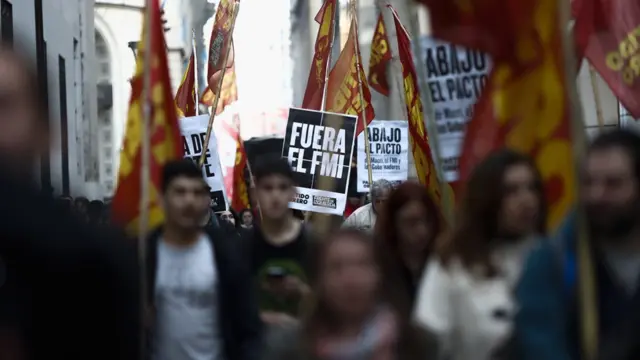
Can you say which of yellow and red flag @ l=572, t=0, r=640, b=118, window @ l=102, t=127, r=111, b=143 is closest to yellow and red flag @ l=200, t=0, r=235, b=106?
yellow and red flag @ l=572, t=0, r=640, b=118

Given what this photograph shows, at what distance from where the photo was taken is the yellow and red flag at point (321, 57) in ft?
40.3

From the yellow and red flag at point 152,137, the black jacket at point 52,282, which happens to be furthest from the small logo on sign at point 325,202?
the black jacket at point 52,282

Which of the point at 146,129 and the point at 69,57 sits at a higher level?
the point at 69,57

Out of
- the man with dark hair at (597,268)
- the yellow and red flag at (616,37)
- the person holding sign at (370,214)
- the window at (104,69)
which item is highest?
the window at (104,69)

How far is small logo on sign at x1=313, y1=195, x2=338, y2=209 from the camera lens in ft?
34.0

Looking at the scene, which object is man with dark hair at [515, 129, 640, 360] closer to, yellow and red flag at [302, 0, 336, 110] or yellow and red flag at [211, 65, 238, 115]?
yellow and red flag at [302, 0, 336, 110]

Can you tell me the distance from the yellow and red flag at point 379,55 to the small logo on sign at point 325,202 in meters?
2.89

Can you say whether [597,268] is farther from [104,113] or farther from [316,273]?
[104,113]

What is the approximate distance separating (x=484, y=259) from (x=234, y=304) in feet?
3.72

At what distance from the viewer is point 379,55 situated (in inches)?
505

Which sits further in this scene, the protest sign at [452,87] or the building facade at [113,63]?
the building facade at [113,63]

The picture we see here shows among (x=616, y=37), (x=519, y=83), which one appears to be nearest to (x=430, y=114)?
(x=519, y=83)

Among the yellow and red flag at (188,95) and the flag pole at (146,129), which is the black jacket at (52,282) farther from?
the yellow and red flag at (188,95)

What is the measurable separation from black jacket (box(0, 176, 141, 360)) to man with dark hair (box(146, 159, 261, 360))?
2123mm
